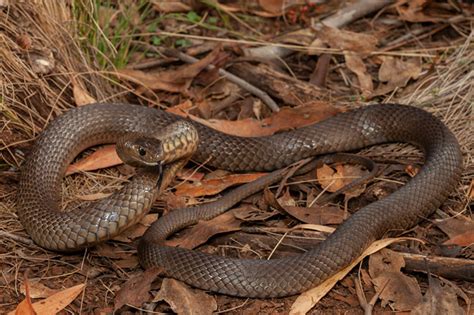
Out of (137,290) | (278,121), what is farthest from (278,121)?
(137,290)

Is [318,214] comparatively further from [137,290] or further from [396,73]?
[396,73]

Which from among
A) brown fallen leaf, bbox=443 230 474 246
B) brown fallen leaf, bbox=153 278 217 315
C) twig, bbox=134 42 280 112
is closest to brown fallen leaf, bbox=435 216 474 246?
brown fallen leaf, bbox=443 230 474 246

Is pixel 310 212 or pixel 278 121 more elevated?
pixel 278 121

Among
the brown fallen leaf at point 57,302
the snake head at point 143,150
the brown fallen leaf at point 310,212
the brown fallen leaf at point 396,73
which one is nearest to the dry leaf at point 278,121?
the brown fallen leaf at point 396,73

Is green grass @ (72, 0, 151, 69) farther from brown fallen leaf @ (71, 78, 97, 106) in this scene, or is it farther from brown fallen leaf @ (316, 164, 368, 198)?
brown fallen leaf @ (316, 164, 368, 198)

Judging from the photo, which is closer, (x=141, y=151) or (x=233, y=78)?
(x=141, y=151)

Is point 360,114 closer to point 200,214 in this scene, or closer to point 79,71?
point 200,214

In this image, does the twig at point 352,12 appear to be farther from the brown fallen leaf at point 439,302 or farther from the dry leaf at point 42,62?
the brown fallen leaf at point 439,302
